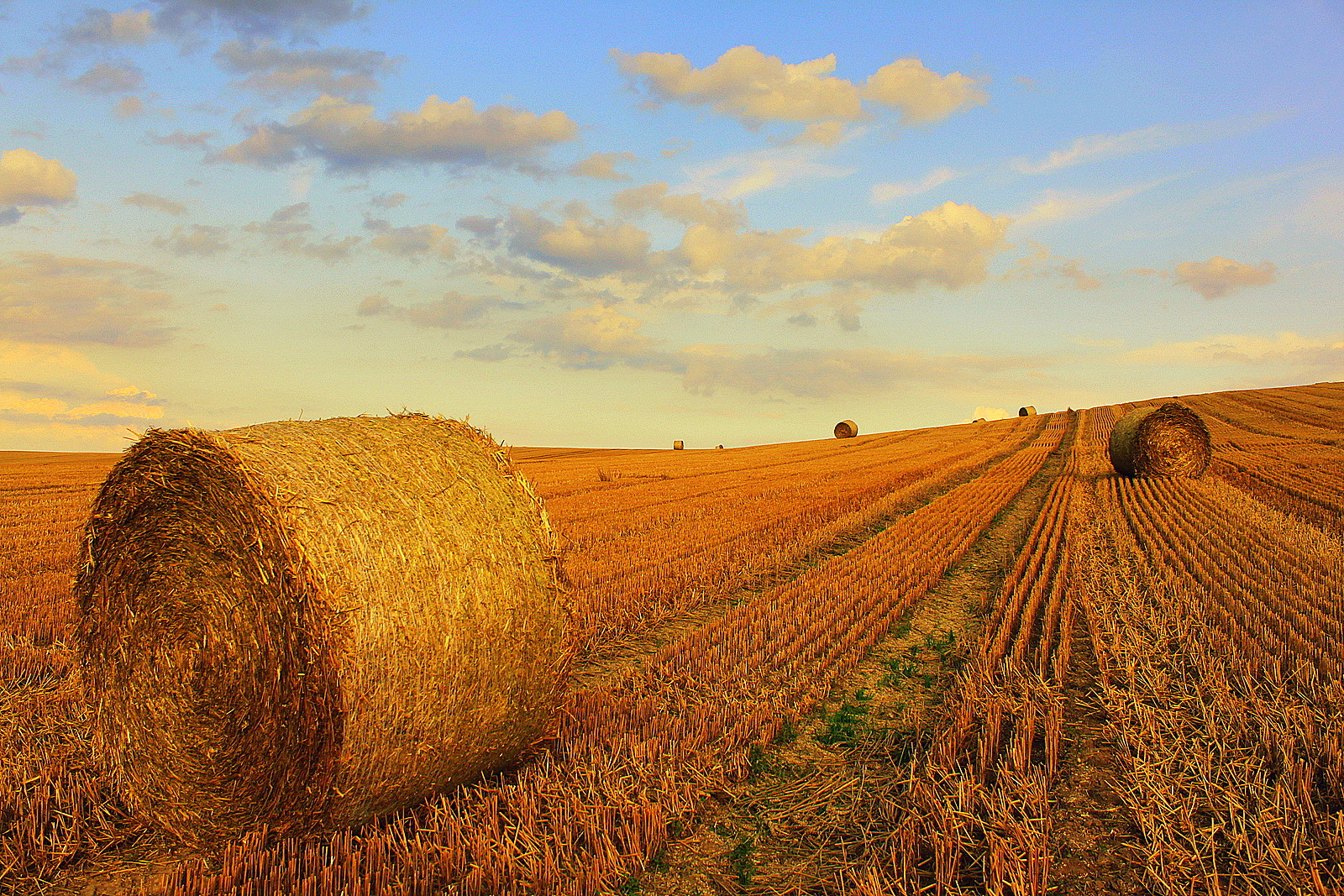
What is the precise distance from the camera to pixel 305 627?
420 centimetres

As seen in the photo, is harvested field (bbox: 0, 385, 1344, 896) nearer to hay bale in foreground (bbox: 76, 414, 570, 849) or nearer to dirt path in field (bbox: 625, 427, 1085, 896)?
dirt path in field (bbox: 625, 427, 1085, 896)

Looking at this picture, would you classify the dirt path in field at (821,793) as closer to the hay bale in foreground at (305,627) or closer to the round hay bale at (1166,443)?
the hay bale in foreground at (305,627)

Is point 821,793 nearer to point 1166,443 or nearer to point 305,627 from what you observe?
point 305,627

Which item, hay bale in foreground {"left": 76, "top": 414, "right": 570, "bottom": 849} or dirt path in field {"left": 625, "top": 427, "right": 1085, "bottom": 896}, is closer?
dirt path in field {"left": 625, "top": 427, "right": 1085, "bottom": 896}

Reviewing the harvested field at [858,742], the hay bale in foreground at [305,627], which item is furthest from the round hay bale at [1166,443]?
the hay bale in foreground at [305,627]

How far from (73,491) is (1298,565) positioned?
2678 cm

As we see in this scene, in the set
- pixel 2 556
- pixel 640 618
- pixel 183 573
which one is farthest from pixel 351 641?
pixel 2 556

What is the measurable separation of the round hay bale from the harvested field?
10027mm

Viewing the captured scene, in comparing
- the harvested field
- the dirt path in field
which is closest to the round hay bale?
the harvested field

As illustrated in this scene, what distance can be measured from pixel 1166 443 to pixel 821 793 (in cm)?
2075

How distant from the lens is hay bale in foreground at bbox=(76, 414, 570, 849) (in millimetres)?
4254

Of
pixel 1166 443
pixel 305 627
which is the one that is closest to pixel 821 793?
pixel 305 627

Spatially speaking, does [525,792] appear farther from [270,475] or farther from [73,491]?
[73,491]

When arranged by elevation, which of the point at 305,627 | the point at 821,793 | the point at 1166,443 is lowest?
the point at 821,793
